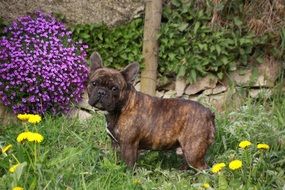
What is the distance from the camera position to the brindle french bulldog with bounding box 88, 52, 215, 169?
4484mm

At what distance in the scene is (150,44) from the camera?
6445 millimetres

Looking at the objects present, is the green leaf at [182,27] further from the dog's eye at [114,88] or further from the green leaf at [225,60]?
the dog's eye at [114,88]

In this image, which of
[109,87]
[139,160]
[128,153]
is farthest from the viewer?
[139,160]

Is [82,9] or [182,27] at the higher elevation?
[82,9]

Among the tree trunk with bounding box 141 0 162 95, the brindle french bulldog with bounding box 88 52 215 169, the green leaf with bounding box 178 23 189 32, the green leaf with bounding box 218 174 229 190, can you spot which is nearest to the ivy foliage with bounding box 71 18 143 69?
the tree trunk with bounding box 141 0 162 95

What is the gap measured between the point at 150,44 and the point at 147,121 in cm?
201

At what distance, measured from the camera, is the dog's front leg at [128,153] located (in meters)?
4.52

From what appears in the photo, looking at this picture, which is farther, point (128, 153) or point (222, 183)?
point (128, 153)

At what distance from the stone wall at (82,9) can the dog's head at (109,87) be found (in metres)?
2.16

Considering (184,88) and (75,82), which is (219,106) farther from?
(75,82)

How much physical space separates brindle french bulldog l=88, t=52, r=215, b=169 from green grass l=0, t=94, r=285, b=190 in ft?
0.61

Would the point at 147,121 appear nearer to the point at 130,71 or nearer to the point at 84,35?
the point at 130,71

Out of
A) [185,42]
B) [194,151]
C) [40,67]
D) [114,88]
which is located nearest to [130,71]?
[114,88]

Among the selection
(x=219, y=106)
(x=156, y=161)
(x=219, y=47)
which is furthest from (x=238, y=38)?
(x=156, y=161)
